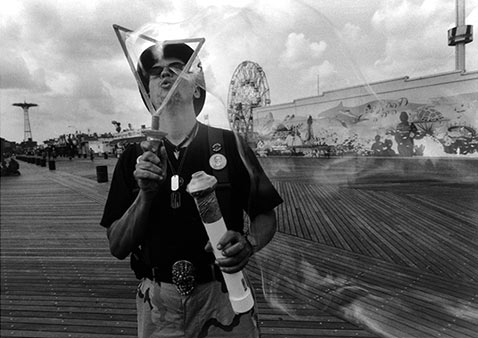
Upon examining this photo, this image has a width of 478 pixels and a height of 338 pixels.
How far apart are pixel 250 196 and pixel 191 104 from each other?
51 centimetres

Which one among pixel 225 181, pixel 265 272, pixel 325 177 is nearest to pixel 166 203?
pixel 225 181

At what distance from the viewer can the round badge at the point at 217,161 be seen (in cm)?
154

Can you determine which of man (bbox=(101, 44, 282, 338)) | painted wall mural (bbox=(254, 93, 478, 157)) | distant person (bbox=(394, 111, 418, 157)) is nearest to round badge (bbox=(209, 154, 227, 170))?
man (bbox=(101, 44, 282, 338))

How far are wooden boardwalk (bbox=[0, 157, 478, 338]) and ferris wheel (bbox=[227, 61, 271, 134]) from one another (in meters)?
0.40

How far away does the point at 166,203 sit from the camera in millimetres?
1553

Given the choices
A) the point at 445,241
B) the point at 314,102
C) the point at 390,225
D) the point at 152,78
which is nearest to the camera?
the point at 152,78

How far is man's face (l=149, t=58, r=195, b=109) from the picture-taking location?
4.91 ft

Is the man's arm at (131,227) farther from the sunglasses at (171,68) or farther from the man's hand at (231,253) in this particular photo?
the sunglasses at (171,68)

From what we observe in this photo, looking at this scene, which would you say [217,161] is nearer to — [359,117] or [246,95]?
[246,95]

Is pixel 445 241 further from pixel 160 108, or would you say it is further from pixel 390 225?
pixel 160 108

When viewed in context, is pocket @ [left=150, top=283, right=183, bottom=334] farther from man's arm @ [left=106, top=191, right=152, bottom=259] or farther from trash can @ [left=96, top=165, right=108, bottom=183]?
trash can @ [left=96, top=165, right=108, bottom=183]

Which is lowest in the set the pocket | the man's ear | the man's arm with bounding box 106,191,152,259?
the pocket

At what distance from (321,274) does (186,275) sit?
10.9 feet

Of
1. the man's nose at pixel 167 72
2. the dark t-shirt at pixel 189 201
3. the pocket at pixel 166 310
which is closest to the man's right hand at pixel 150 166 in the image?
the dark t-shirt at pixel 189 201
